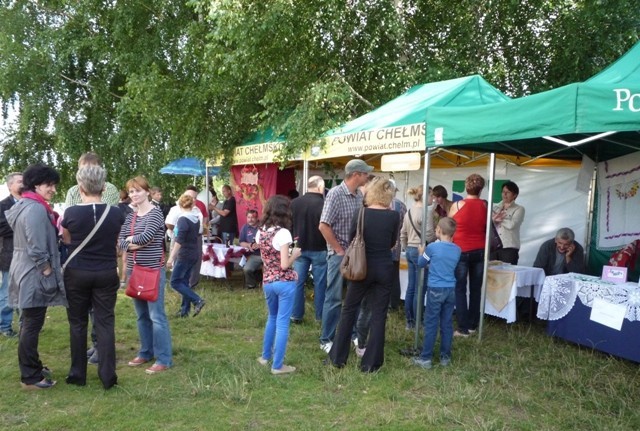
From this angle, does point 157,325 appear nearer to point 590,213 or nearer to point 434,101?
point 434,101

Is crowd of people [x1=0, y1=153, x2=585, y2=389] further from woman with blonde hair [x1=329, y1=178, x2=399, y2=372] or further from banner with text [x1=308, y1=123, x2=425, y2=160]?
banner with text [x1=308, y1=123, x2=425, y2=160]

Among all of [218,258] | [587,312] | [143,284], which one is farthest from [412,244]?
[218,258]

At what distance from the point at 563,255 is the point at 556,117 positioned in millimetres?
3074

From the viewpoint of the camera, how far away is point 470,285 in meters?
5.85

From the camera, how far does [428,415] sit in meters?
3.60

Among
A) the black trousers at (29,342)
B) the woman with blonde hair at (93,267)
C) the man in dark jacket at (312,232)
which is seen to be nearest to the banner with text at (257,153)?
the man in dark jacket at (312,232)

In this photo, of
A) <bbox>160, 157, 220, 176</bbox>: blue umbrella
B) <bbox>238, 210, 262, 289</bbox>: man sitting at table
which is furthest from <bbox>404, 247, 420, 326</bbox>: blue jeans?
<bbox>160, 157, 220, 176</bbox>: blue umbrella

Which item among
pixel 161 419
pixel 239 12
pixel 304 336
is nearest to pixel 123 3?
pixel 239 12

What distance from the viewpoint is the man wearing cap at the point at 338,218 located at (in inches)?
185

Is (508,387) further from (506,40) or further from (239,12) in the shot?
(506,40)

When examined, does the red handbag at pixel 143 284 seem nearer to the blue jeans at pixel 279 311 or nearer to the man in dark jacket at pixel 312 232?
the blue jeans at pixel 279 311

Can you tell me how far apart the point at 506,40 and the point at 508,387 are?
26.3ft

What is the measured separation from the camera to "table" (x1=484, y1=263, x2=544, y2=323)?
5.84 meters

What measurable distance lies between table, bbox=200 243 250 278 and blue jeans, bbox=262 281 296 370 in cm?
395
